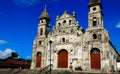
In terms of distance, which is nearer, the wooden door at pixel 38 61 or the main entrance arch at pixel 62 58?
the main entrance arch at pixel 62 58

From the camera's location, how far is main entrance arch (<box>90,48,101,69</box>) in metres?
36.1

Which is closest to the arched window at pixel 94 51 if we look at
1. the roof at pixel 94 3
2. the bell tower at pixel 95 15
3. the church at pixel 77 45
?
the church at pixel 77 45

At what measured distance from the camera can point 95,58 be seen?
36625 mm

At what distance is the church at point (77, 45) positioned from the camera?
36250mm

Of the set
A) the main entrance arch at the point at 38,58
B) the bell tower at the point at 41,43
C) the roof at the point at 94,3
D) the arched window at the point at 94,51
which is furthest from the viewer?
the main entrance arch at the point at 38,58

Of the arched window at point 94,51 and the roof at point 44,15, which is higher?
the roof at point 44,15

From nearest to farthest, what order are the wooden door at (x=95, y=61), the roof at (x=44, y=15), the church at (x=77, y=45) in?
1. the wooden door at (x=95, y=61)
2. the church at (x=77, y=45)
3. the roof at (x=44, y=15)

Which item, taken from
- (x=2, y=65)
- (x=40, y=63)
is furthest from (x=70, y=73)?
(x=2, y=65)

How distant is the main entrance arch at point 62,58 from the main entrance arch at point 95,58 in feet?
19.0

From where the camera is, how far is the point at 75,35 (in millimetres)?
39688

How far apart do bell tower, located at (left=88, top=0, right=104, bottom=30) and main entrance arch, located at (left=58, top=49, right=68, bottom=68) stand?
770 centimetres

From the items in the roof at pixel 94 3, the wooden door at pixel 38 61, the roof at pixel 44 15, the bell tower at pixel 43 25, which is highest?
the roof at pixel 94 3

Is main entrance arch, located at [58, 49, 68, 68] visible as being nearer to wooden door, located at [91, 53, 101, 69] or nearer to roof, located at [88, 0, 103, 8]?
wooden door, located at [91, 53, 101, 69]

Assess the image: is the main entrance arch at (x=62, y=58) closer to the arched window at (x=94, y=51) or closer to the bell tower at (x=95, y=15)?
the arched window at (x=94, y=51)
